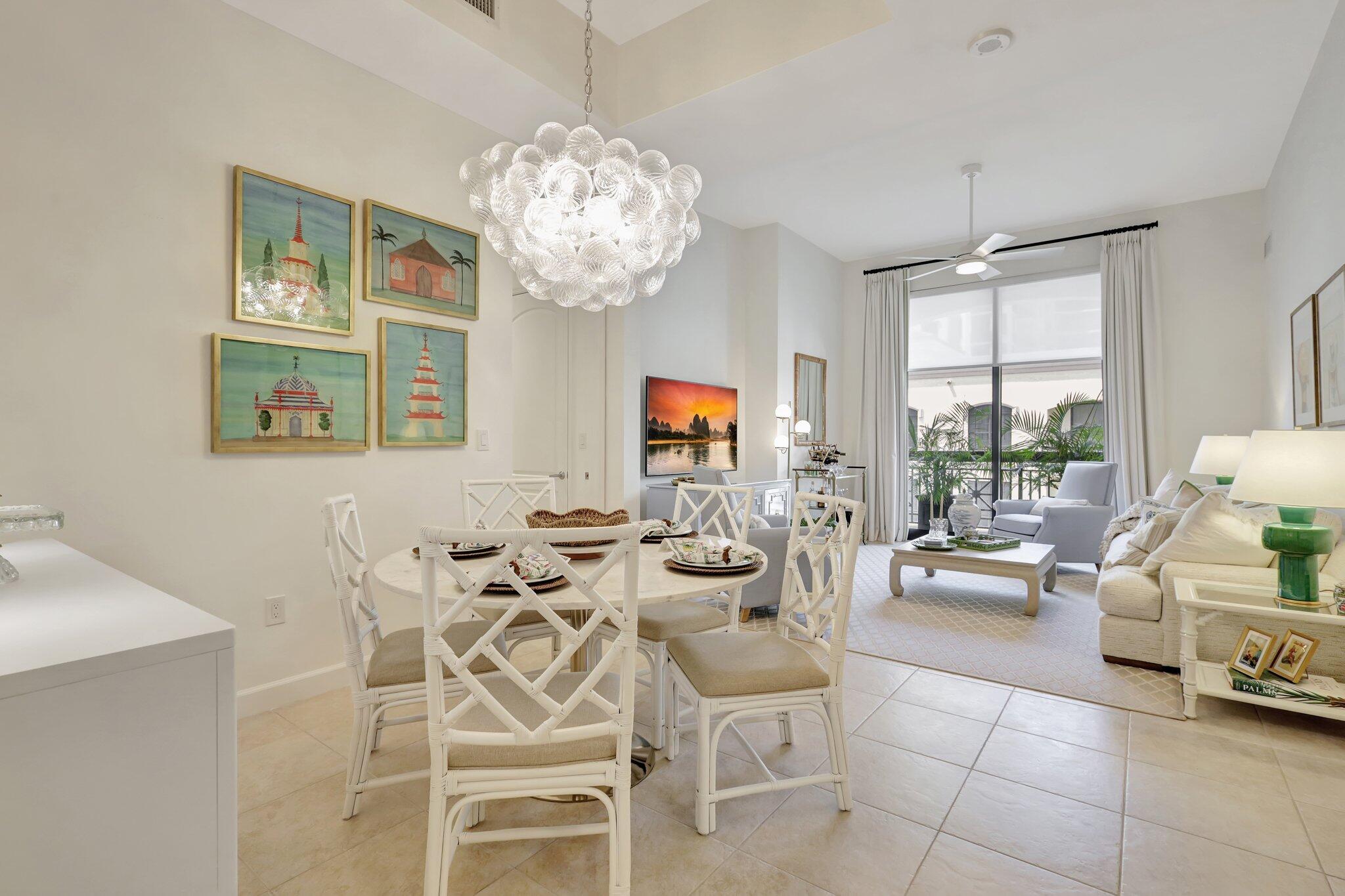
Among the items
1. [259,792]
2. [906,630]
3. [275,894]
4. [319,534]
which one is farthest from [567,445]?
[275,894]

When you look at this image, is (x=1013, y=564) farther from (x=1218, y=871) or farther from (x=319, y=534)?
(x=319, y=534)

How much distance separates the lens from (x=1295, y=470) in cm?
232

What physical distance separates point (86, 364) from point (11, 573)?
1.13m

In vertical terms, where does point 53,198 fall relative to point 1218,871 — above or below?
above

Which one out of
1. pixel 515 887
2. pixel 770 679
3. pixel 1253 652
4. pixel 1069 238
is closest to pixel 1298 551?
pixel 1253 652

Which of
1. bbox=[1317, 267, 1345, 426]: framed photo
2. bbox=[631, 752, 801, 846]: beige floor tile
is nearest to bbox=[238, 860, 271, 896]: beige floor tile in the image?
bbox=[631, 752, 801, 846]: beige floor tile

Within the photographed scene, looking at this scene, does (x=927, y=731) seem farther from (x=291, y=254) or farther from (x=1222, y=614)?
(x=291, y=254)

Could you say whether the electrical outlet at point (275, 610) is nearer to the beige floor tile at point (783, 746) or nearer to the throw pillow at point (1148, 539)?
the beige floor tile at point (783, 746)

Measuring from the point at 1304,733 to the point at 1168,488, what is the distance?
9.83 ft

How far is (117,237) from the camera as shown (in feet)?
7.47

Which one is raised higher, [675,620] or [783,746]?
[675,620]

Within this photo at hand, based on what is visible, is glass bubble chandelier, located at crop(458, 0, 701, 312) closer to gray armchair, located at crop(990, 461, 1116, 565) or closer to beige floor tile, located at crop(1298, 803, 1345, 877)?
beige floor tile, located at crop(1298, 803, 1345, 877)

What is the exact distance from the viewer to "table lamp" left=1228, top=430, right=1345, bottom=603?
2.26 metres

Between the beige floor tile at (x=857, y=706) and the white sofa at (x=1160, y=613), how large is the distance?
1.39m
